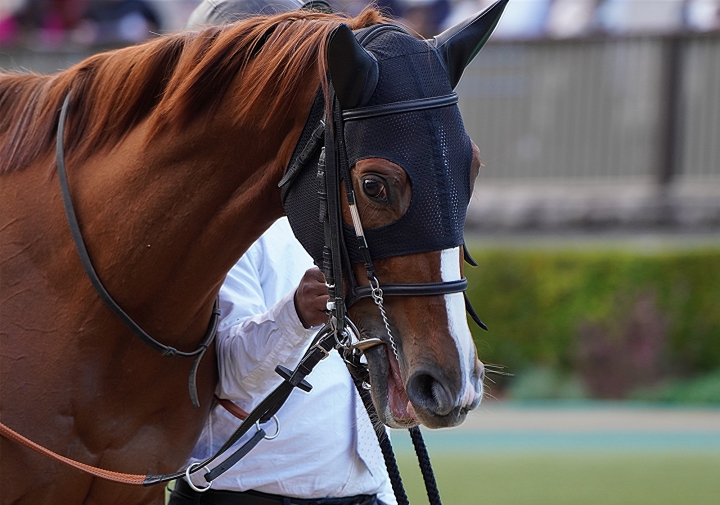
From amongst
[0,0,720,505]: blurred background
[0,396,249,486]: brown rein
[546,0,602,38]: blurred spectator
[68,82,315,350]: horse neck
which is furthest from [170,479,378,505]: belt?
[546,0,602,38]: blurred spectator

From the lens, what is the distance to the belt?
2207 mm

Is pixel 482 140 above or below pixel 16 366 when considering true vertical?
below

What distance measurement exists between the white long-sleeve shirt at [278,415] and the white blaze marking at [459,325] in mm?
497

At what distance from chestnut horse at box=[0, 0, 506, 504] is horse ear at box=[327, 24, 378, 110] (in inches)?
4.6

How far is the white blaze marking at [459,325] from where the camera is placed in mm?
1660

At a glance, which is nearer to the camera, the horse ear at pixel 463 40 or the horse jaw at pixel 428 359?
the horse jaw at pixel 428 359

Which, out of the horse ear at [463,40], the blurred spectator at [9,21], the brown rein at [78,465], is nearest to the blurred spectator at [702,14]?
the blurred spectator at [9,21]

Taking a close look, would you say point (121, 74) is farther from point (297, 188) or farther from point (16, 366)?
point (16, 366)

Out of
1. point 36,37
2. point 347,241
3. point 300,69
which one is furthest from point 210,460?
point 36,37

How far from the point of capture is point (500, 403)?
7613mm

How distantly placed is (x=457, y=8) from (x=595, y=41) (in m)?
1.30

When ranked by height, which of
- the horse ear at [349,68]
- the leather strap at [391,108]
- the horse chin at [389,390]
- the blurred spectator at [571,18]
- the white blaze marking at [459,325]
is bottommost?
the blurred spectator at [571,18]

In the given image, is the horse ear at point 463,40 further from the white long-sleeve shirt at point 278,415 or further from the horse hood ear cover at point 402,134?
the white long-sleeve shirt at point 278,415

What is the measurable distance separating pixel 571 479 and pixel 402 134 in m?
4.36
